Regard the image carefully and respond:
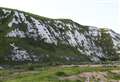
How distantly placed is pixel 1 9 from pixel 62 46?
138 feet

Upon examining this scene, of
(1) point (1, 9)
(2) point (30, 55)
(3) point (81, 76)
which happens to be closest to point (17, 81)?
(3) point (81, 76)

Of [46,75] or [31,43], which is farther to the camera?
[31,43]

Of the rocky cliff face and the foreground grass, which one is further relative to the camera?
the rocky cliff face

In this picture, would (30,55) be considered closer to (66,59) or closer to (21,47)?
(21,47)

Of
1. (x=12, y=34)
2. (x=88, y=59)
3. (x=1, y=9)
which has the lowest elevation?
(x=88, y=59)

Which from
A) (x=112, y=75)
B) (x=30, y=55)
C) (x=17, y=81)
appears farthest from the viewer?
(x=30, y=55)

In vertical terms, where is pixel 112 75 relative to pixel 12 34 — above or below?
below

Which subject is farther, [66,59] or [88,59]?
[88,59]

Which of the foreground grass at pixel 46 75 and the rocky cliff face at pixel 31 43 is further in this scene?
the rocky cliff face at pixel 31 43

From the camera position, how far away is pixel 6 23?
6909 inches

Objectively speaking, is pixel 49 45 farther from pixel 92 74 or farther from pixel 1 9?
pixel 92 74

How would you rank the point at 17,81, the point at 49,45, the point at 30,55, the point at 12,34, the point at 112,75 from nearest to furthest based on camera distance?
the point at 17,81, the point at 112,75, the point at 30,55, the point at 12,34, the point at 49,45

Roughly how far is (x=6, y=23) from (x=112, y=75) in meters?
118

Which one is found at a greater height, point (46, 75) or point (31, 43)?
point (31, 43)
